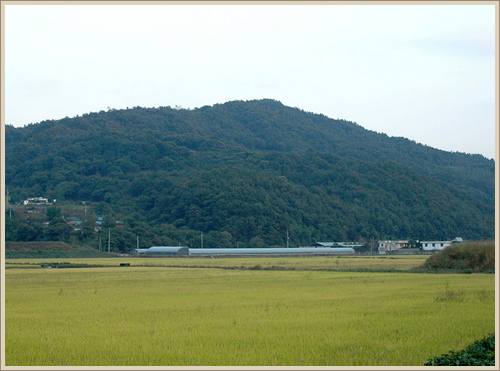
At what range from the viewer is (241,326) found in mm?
11891

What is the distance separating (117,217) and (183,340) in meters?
81.5

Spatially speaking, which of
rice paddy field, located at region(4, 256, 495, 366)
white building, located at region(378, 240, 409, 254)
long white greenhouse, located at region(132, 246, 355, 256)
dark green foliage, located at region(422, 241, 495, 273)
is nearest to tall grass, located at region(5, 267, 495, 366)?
rice paddy field, located at region(4, 256, 495, 366)

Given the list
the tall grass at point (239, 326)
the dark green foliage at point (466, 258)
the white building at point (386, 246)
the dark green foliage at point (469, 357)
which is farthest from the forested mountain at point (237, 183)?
the dark green foliage at point (469, 357)

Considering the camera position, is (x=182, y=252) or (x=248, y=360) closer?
(x=248, y=360)

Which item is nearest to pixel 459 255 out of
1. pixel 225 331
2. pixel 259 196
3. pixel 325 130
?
pixel 225 331

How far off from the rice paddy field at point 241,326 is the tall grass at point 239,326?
20 millimetres

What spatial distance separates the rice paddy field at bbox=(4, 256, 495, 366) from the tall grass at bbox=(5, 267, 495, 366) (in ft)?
0.07

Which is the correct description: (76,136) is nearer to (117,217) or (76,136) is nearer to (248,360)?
(117,217)

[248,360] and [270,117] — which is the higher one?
[270,117]

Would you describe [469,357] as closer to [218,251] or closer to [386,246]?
[218,251]

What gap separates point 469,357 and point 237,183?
83.3 metres

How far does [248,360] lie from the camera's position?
29.4 ft

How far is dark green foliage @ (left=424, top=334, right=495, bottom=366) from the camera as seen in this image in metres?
8.31

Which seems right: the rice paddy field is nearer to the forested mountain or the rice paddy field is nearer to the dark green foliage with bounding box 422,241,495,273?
the dark green foliage with bounding box 422,241,495,273
